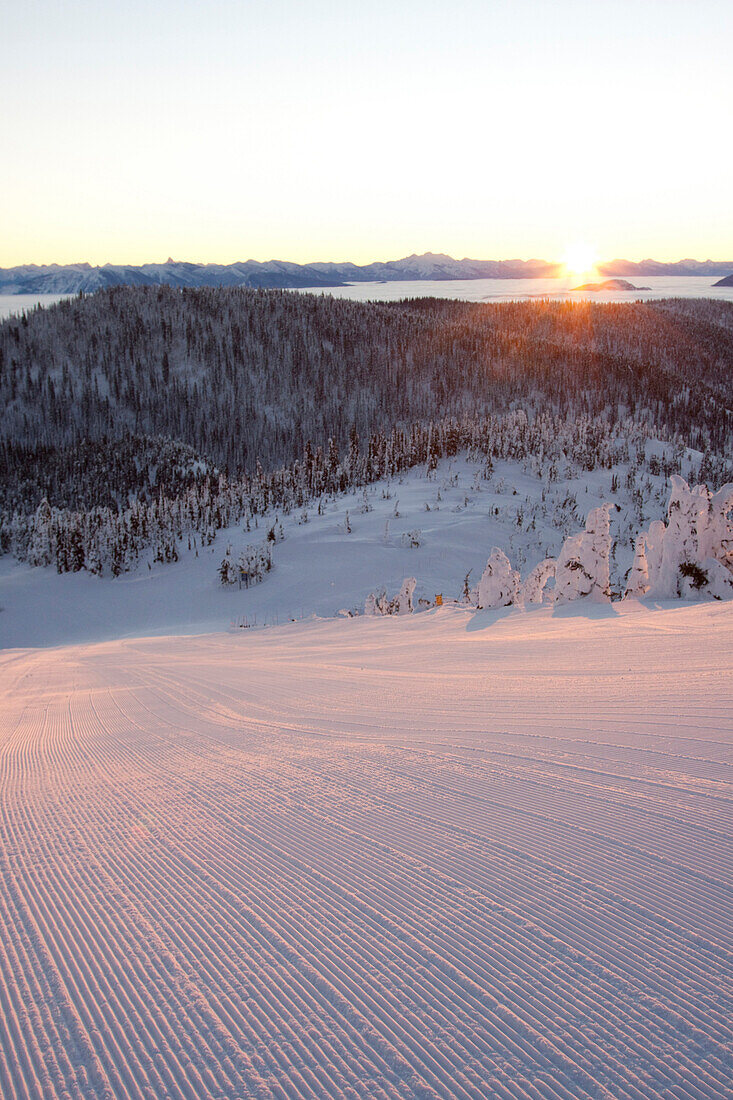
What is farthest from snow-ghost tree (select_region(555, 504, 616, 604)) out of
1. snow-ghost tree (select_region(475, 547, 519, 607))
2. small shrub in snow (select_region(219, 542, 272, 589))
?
small shrub in snow (select_region(219, 542, 272, 589))

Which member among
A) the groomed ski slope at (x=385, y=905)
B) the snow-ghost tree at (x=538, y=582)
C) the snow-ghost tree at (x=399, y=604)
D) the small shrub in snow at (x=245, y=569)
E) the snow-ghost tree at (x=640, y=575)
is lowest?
the small shrub in snow at (x=245, y=569)

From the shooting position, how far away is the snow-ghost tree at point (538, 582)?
15.3m

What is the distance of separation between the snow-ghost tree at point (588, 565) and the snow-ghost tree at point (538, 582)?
1778 mm

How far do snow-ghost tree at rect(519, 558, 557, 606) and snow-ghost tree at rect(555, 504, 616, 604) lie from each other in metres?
1.78

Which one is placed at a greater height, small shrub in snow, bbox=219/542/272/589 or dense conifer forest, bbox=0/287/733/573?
dense conifer forest, bbox=0/287/733/573

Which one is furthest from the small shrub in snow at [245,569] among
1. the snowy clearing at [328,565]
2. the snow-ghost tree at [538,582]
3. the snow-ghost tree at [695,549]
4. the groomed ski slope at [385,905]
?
the groomed ski slope at [385,905]

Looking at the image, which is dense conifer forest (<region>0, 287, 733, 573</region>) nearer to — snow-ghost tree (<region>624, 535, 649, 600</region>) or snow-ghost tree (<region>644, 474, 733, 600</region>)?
snow-ghost tree (<region>624, 535, 649, 600</region>)

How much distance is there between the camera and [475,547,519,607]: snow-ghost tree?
14406 millimetres

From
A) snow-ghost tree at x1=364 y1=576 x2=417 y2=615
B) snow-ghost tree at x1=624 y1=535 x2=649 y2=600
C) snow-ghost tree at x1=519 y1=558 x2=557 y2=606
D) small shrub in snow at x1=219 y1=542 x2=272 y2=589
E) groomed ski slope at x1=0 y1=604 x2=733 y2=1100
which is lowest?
small shrub in snow at x1=219 y1=542 x2=272 y2=589

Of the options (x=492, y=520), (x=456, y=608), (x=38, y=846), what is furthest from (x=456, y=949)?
(x=492, y=520)

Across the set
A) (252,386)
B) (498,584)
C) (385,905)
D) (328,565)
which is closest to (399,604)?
(498,584)

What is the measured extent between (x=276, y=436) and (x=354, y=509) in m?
88.5

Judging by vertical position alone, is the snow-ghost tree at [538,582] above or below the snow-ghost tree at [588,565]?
below

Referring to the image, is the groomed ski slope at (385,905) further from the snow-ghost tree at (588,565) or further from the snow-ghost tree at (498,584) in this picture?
the snow-ghost tree at (498,584)
